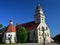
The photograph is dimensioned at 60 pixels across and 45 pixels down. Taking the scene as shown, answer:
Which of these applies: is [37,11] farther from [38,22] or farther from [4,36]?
[4,36]

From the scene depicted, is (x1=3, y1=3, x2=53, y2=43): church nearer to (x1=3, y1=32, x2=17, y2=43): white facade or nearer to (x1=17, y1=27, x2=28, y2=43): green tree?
(x1=3, y1=32, x2=17, y2=43): white facade

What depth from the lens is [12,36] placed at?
70.2m

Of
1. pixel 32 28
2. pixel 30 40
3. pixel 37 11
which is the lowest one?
pixel 30 40

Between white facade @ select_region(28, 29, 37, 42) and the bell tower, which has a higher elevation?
the bell tower

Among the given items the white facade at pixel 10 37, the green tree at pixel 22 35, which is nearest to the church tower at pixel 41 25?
the green tree at pixel 22 35

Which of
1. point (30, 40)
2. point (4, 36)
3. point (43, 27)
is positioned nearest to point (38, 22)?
point (43, 27)

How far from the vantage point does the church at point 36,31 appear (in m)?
69.6

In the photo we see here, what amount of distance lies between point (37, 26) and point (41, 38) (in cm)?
471

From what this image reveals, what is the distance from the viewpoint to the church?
69.6m

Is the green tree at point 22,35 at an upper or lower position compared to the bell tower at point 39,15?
lower

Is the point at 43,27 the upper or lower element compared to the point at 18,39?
upper

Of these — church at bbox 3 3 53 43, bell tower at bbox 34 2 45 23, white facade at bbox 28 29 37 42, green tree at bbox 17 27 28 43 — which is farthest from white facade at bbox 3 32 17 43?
bell tower at bbox 34 2 45 23

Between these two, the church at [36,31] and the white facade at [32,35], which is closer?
the church at [36,31]

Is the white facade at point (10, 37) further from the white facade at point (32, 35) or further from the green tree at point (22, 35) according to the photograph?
the white facade at point (32, 35)
